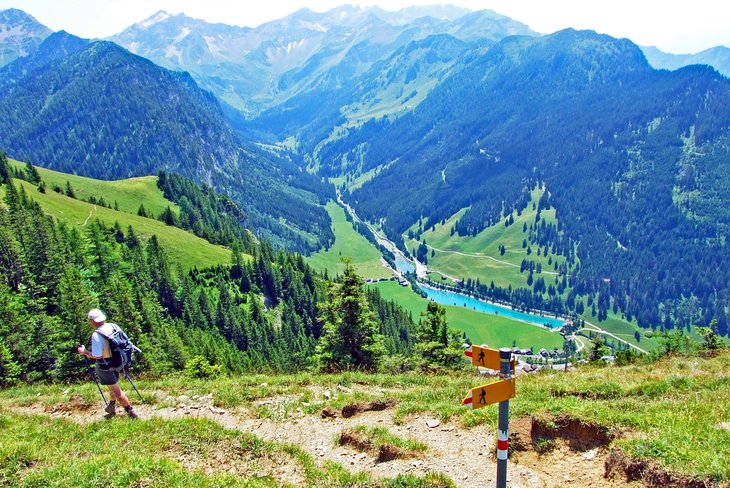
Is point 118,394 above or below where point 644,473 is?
below

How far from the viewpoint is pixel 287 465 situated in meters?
16.4

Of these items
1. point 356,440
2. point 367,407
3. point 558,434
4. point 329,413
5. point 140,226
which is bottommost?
point 140,226

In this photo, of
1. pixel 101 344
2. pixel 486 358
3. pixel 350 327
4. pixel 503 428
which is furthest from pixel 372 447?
pixel 350 327

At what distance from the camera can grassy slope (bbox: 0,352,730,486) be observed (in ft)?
46.0

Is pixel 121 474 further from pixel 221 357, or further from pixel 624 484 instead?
pixel 221 357

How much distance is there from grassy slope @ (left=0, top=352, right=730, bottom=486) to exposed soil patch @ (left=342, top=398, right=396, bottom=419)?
0.45 metres

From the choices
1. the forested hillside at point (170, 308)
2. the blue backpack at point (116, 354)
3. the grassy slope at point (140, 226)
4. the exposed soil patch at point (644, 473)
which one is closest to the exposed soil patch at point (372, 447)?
the exposed soil patch at point (644, 473)

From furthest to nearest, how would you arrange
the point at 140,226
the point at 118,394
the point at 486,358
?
the point at 140,226 < the point at 118,394 < the point at 486,358

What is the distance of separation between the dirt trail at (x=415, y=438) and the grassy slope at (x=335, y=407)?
555mm

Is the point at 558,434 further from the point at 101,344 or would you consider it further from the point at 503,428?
the point at 101,344

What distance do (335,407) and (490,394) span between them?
13.2 m

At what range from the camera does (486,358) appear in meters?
10.9

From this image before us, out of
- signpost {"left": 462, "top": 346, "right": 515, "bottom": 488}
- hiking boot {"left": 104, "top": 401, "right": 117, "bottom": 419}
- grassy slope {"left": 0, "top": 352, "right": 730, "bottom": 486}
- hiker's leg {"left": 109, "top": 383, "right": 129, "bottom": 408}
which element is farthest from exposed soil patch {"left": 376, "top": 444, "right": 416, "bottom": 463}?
hiking boot {"left": 104, "top": 401, "right": 117, "bottom": 419}

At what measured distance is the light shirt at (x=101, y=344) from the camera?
727 inches
